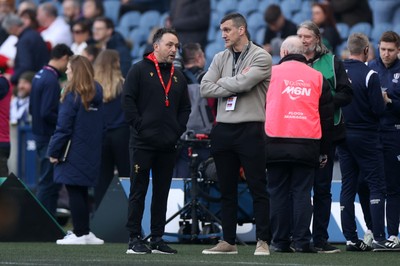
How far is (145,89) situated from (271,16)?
692 cm

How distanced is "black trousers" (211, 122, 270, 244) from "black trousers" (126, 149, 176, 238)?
55 centimetres

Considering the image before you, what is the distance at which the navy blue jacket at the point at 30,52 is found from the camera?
59.4 ft

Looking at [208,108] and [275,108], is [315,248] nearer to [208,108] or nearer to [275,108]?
[275,108]

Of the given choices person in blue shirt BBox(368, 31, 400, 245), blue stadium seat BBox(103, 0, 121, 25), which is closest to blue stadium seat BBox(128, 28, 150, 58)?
blue stadium seat BBox(103, 0, 121, 25)

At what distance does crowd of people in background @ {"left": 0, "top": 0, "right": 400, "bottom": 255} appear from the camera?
1088 centimetres

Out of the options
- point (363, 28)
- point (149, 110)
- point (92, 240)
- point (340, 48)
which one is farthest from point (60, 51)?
point (363, 28)

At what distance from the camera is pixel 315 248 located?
11469 millimetres

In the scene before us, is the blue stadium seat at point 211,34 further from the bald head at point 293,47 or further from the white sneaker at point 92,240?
the bald head at point 293,47

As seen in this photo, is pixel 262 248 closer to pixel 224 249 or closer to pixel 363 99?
pixel 224 249

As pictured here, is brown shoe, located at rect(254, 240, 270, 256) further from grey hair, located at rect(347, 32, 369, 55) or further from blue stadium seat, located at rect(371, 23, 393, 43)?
blue stadium seat, located at rect(371, 23, 393, 43)

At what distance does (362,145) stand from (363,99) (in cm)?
A: 44

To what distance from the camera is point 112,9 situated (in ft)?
74.3

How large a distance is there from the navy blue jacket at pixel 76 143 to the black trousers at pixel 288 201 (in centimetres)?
242

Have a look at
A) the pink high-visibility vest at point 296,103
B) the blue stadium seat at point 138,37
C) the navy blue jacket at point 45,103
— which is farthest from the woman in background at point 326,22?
the pink high-visibility vest at point 296,103
